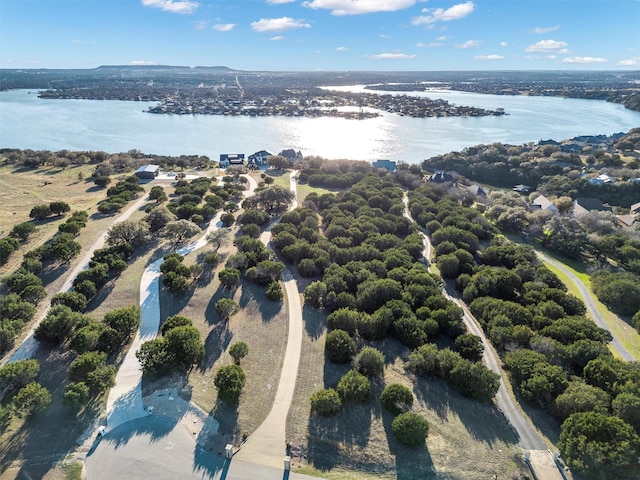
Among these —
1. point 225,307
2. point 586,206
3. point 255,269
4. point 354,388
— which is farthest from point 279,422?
point 586,206

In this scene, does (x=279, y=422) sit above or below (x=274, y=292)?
below

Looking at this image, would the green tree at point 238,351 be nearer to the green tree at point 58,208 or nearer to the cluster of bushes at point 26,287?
the cluster of bushes at point 26,287

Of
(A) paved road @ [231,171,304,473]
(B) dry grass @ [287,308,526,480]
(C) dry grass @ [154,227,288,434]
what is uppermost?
(C) dry grass @ [154,227,288,434]

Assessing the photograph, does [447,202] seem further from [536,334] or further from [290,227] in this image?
[536,334]

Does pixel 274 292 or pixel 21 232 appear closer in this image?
pixel 274 292

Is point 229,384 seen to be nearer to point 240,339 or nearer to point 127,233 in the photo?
point 240,339

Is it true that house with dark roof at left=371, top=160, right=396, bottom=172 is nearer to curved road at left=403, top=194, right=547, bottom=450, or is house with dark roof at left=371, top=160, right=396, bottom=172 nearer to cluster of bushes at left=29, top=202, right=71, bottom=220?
curved road at left=403, top=194, right=547, bottom=450

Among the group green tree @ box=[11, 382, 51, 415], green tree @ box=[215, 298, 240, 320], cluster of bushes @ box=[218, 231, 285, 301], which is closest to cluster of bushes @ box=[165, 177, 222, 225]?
cluster of bushes @ box=[218, 231, 285, 301]
